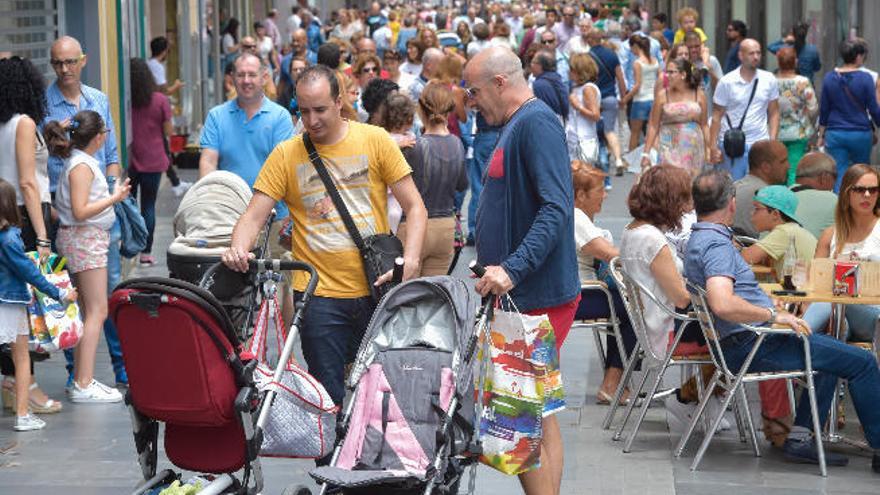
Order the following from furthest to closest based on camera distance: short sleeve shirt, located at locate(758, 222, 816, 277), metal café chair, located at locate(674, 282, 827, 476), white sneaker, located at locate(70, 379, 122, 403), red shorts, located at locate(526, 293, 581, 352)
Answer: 1. white sneaker, located at locate(70, 379, 122, 403)
2. short sleeve shirt, located at locate(758, 222, 816, 277)
3. metal café chair, located at locate(674, 282, 827, 476)
4. red shorts, located at locate(526, 293, 581, 352)

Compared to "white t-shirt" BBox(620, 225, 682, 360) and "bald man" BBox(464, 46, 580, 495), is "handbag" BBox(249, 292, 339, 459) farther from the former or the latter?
"white t-shirt" BBox(620, 225, 682, 360)

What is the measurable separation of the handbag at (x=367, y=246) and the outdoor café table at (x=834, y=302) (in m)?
2.30

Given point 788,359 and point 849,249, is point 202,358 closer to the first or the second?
point 788,359

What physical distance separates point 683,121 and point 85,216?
6.68 meters

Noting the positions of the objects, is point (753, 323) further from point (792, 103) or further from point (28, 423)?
point (792, 103)

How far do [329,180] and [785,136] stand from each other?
906 centimetres

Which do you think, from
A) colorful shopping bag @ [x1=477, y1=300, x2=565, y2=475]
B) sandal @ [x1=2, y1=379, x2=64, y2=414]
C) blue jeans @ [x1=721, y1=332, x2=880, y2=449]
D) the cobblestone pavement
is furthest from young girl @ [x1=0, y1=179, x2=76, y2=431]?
blue jeans @ [x1=721, y1=332, x2=880, y2=449]

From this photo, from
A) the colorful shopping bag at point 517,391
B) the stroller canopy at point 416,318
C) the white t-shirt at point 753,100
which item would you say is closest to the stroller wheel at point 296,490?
the stroller canopy at point 416,318

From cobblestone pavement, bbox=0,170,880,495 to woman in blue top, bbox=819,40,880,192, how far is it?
679 cm

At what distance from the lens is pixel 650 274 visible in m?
8.40

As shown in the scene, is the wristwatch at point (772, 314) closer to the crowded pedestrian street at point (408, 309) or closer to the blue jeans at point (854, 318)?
the crowded pedestrian street at point (408, 309)

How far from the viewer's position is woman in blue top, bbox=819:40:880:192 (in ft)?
51.0

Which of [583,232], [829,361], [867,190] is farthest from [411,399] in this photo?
[867,190]

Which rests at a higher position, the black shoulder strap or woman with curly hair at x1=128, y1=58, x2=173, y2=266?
the black shoulder strap
